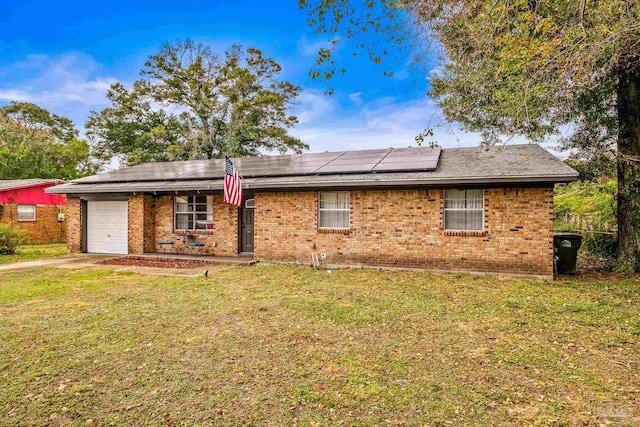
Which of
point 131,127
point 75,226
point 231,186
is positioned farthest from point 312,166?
point 131,127

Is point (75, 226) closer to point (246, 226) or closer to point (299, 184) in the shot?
point (246, 226)

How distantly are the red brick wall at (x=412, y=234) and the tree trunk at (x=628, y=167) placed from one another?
275cm

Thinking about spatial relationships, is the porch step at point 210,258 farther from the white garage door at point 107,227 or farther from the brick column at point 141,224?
the white garage door at point 107,227

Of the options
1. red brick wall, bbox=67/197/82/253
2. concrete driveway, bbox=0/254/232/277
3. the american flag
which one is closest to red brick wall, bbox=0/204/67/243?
red brick wall, bbox=67/197/82/253

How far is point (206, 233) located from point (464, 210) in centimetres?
845

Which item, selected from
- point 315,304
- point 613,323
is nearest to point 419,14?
point 315,304

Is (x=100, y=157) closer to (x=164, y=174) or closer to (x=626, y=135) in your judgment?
(x=164, y=174)

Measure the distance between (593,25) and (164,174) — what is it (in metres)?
13.0

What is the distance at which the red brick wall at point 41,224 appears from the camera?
17.8m

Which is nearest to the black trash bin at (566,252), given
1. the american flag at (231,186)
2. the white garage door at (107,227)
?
the american flag at (231,186)

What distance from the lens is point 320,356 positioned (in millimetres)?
4098

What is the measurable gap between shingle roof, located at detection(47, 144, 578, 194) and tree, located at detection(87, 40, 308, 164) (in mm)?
11168

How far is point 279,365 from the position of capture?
12.7 ft

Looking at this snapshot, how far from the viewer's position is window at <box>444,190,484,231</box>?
9.42 metres
